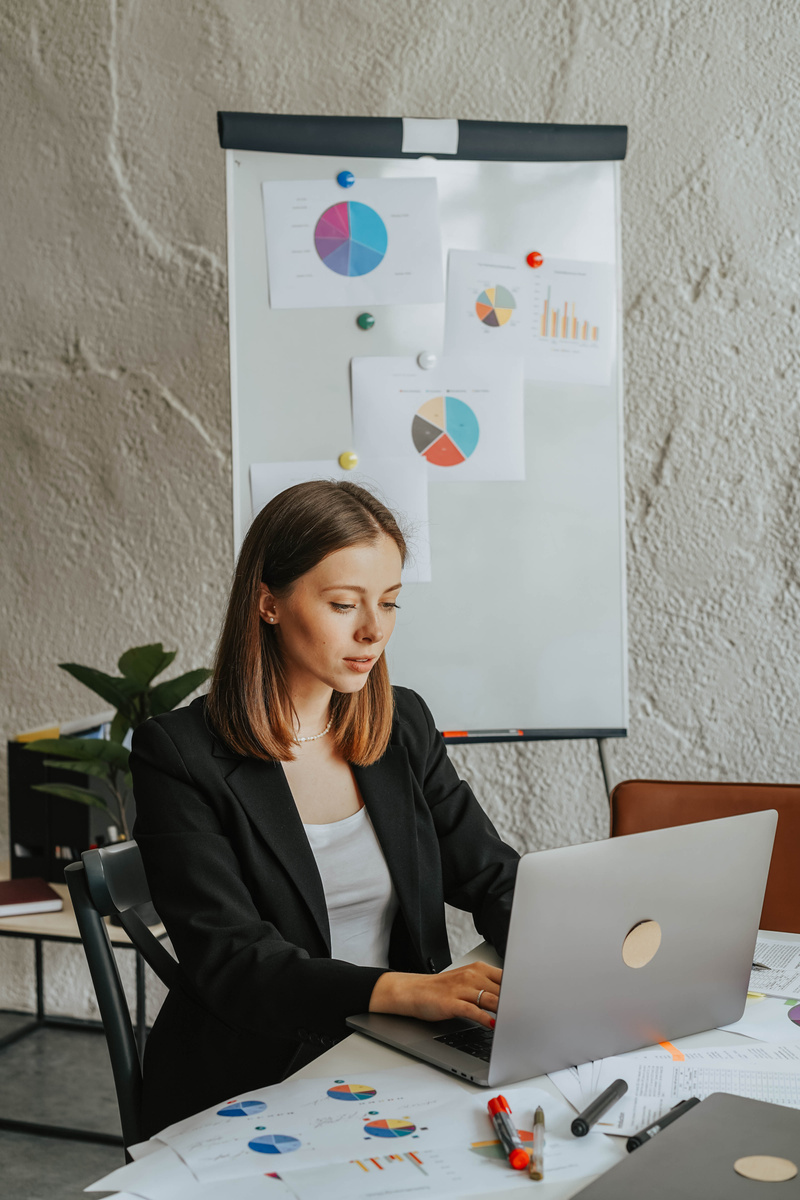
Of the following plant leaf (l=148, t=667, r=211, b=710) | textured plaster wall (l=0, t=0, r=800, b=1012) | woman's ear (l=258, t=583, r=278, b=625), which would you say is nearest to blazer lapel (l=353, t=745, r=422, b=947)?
woman's ear (l=258, t=583, r=278, b=625)

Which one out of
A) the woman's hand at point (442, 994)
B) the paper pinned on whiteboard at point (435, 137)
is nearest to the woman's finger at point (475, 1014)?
the woman's hand at point (442, 994)

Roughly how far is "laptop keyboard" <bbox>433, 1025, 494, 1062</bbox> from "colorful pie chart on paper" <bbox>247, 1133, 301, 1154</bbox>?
0.20 metres

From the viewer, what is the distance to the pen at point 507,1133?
705 millimetres

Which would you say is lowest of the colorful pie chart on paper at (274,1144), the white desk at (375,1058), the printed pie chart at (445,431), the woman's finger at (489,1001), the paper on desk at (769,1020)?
the paper on desk at (769,1020)

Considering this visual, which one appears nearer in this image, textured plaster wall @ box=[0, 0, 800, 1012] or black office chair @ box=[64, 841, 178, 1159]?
black office chair @ box=[64, 841, 178, 1159]

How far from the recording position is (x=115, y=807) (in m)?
2.20

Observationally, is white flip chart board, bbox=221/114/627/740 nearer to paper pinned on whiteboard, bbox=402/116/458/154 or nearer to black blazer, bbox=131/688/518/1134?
paper pinned on whiteboard, bbox=402/116/458/154

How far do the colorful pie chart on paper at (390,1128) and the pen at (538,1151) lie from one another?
0.09 metres

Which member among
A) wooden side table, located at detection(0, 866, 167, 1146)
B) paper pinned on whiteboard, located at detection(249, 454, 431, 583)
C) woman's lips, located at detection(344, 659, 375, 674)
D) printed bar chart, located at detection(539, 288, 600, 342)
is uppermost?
printed bar chart, located at detection(539, 288, 600, 342)

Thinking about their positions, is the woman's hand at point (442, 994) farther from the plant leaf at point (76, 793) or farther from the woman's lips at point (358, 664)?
the plant leaf at point (76, 793)

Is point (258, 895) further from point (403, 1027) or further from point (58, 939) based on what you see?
point (58, 939)

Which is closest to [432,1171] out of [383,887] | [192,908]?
[192,908]

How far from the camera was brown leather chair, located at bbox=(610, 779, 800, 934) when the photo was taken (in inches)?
61.6

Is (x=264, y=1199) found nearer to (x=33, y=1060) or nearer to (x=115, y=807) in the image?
(x=115, y=807)
